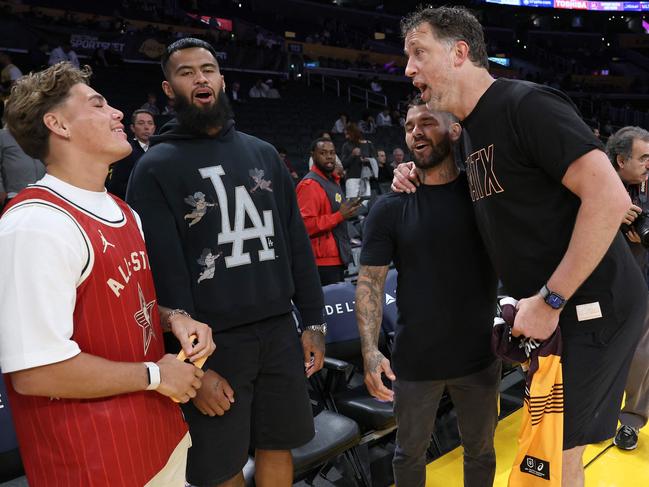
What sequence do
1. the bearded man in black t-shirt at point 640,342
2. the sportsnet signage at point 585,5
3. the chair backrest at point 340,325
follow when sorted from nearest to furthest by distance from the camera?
the bearded man in black t-shirt at point 640,342 → the chair backrest at point 340,325 → the sportsnet signage at point 585,5

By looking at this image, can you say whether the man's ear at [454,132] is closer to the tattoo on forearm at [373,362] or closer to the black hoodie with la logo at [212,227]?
the black hoodie with la logo at [212,227]

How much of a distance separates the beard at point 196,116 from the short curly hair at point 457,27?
726 mm

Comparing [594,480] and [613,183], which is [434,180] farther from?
[594,480]

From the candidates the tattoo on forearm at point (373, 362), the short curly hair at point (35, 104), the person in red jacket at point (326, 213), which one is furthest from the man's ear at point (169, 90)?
the person in red jacket at point (326, 213)

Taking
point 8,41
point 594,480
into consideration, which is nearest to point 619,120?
point 8,41

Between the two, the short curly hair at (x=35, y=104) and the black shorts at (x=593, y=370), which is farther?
the black shorts at (x=593, y=370)

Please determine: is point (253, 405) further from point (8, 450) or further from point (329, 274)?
point (329, 274)

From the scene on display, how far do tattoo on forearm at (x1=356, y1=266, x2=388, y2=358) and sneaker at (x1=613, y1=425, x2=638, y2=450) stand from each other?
1818 millimetres

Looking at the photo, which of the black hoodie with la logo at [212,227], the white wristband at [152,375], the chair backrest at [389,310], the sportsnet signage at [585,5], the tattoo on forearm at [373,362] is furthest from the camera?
the sportsnet signage at [585,5]

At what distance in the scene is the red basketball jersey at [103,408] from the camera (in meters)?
1.33

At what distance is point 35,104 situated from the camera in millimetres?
1470

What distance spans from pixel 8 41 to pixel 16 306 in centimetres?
1381

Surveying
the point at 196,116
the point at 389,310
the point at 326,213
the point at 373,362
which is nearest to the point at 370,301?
the point at 373,362

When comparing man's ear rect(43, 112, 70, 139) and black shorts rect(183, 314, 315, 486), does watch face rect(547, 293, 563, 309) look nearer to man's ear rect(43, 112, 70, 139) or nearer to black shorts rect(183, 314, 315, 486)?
black shorts rect(183, 314, 315, 486)
